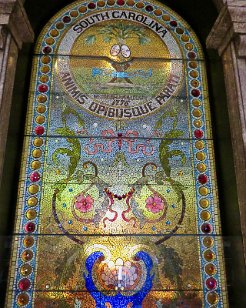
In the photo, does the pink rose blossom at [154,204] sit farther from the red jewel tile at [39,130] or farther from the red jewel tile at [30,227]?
the red jewel tile at [39,130]

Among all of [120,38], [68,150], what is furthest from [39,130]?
[120,38]

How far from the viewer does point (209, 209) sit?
13.6ft

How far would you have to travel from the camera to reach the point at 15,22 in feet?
14.4

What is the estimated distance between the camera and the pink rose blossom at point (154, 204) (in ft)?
13.6

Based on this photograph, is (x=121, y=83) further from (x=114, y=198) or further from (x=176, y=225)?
(x=176, y=225)

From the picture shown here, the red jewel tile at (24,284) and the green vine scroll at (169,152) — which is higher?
the green vine scroll at (169,152)

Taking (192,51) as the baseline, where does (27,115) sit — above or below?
below

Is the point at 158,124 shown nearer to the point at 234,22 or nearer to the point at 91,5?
the point at 234,22

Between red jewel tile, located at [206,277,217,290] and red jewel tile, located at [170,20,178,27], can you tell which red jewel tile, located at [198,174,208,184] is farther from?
red jewel tile, located at [170,20,178,27]

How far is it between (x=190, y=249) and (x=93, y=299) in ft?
3.37

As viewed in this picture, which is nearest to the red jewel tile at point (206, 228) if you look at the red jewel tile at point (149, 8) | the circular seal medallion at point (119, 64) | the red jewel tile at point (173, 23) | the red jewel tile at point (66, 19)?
the circular seal medallion at point (119, 64)

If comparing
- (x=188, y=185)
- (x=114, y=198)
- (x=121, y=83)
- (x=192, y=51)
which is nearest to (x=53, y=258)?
(x=114, y=198)

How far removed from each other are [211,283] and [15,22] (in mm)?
3298

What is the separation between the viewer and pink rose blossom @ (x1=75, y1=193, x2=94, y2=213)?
13.4ft
